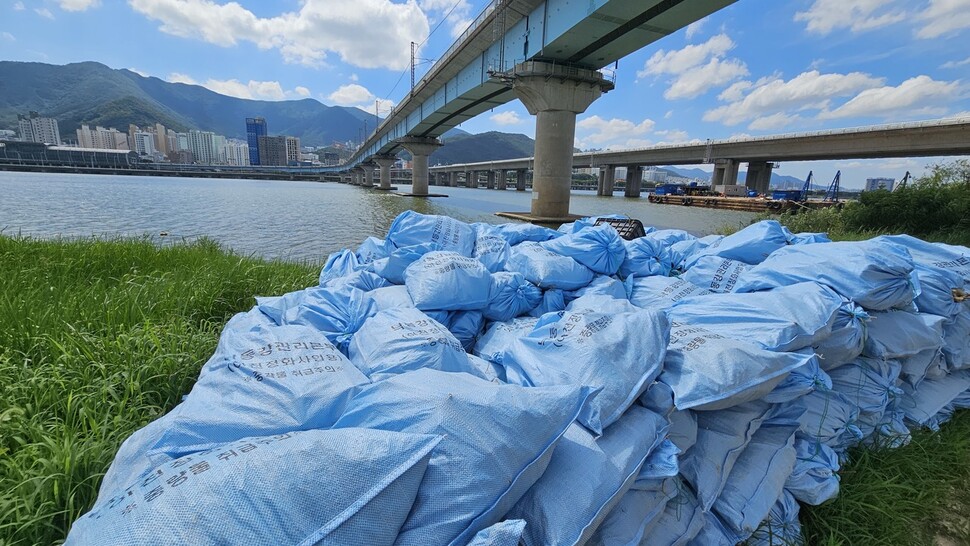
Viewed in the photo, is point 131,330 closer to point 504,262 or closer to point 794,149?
point 504,262

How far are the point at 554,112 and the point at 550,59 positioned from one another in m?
1.82

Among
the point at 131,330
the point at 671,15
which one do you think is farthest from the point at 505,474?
the point at 671,15

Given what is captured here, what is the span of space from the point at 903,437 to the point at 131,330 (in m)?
4.15

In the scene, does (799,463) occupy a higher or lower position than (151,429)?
lower

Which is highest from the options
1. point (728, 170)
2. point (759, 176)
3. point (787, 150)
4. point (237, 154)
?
point (237, 154)

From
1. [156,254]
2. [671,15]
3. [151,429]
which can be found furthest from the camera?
[671,15]

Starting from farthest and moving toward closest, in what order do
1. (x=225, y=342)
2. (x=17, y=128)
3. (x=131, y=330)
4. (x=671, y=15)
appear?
(x=17, y=128) < (x=671, y=15) < (x=131, y=330) < (x=225, y=342)

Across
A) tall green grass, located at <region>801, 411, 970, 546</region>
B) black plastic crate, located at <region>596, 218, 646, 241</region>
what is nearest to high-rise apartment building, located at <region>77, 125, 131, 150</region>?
black plastic crate, located at <region>596, 218, 646, 241</region>

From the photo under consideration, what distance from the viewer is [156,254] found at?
425 centimetres

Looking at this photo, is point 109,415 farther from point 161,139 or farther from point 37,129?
point 37,129

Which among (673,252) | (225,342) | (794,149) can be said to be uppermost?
(794,149)

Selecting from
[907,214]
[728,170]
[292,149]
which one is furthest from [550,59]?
[292,149]

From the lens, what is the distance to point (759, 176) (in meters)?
34.6

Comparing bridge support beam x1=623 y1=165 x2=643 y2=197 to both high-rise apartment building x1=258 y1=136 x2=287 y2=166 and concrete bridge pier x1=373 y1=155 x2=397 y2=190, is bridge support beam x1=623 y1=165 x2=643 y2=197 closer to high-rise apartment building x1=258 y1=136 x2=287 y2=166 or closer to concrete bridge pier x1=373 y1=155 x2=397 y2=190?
concrete bridge pier x1=373 y1=155 x2=397 y2=190
